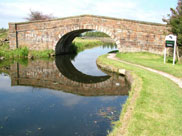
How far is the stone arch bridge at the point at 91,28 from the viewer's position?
1747 centimetres

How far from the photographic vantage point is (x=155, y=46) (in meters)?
17.4

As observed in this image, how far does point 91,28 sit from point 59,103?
1284 cm

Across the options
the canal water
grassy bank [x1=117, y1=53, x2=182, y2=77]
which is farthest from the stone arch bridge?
the canal water

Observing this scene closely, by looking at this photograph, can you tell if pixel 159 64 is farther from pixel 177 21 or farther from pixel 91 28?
pixel 91 28

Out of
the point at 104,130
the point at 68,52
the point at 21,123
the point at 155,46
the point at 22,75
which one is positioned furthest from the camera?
the point at 68,52

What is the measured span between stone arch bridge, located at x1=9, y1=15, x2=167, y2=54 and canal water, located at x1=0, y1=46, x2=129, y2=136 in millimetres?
6769

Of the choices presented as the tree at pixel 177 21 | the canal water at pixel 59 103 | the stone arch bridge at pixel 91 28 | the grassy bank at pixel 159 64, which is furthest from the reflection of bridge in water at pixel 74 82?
the stone arch bridge at pixel 91 28

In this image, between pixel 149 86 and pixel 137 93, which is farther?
pixel 149 86

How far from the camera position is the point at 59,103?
7.83m

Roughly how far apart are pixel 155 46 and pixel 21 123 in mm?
14192

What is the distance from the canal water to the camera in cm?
569

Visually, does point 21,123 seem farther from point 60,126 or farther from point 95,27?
point 95,27

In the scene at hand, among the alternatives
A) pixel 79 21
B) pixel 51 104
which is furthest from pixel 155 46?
pixel 51 104

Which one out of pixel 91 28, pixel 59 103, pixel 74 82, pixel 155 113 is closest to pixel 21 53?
pixel 91 28
